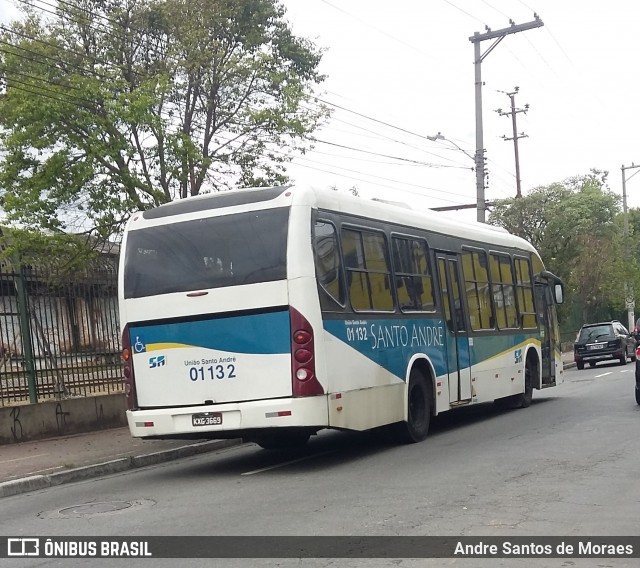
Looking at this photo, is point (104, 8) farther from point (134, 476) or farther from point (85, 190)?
point (134, 476)

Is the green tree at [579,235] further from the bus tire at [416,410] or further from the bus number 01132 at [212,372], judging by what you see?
the bus number 01132 at [212,372]

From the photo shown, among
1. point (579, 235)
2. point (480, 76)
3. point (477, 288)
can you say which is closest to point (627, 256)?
point (579, 235)

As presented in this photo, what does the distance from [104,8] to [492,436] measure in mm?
15513

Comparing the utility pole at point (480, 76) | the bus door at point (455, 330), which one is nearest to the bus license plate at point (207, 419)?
the bus door at point (455, 330)

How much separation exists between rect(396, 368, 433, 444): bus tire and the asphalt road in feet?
0.76

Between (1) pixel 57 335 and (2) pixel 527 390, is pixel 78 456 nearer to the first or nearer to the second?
(1) pixel 57 335

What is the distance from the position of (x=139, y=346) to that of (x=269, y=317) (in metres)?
1.80

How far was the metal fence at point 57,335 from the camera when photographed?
14.9 meters

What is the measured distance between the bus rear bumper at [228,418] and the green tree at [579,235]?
98.5ft

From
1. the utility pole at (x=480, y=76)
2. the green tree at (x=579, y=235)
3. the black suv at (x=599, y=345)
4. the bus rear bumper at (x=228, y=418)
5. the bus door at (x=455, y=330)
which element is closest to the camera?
A: the bus rear bumper at (x=228, y=418)

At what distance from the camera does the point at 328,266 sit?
10.8 metres

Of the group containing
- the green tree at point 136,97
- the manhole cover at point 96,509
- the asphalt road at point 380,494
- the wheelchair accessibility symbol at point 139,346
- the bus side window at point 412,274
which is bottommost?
the asphalt road at point 380,494

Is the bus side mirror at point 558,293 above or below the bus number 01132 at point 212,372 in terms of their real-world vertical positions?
above

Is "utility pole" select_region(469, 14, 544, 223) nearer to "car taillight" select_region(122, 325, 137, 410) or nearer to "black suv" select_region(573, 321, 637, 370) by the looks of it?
"black suv" select_region(573, 321, 637, 370)
